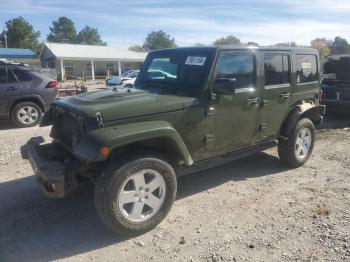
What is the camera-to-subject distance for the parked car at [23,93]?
8.89 metres

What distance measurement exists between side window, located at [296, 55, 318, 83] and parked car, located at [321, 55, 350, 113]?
3810 mm

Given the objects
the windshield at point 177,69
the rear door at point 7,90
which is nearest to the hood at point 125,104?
the windshield at point 177,69

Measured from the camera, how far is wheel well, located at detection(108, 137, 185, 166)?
3.69 m

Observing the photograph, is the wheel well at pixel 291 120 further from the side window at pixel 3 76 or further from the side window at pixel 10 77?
the side window at pixel 3 76

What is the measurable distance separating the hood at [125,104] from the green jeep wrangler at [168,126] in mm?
11

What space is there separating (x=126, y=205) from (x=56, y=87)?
661 centimetres

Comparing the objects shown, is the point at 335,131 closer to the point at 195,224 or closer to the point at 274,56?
the point at 274,56

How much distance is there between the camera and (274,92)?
5.11 m

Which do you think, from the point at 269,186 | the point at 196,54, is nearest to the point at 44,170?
the point at 196,54

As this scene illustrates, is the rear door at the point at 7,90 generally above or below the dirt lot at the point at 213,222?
above

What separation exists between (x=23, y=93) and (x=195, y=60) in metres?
6.08

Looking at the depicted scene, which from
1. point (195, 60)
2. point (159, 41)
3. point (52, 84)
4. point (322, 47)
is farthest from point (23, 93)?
point (159, 41)

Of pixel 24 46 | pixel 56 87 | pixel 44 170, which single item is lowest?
pixel 44 170

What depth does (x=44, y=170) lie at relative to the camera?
3580 mm
